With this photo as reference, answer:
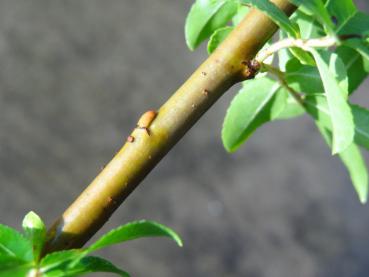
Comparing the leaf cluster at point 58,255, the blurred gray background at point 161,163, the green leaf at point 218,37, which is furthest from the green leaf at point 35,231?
the blurred gray background at point 161,163

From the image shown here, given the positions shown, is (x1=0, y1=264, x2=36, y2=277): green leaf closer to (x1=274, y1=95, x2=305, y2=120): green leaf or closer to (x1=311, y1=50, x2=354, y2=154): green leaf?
(x1=311, y1=50, x2=354, y2=154): green leaf

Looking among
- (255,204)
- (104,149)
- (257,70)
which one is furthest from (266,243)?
(257,70)

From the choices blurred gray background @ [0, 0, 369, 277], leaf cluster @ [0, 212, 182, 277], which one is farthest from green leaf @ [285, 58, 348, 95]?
blurred gray background @ [0, 0, 369, 277]

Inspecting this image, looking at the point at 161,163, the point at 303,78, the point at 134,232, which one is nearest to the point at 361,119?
the point at 303,78

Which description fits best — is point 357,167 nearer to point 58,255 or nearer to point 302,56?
point 302,56

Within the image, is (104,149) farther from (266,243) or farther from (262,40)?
(262,40)

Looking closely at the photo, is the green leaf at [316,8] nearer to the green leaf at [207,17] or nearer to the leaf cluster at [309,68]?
the leaf cluster at [309,68]

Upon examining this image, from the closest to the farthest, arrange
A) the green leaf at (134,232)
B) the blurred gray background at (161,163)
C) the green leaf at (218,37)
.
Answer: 1. the green leaf at (134,232)
2. the green leaf at (218,37)
3. the blurred gray background at (161,163)
